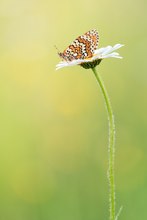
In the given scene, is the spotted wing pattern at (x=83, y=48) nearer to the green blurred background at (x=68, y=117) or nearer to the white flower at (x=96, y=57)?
the white flower at (x=96, y=57)

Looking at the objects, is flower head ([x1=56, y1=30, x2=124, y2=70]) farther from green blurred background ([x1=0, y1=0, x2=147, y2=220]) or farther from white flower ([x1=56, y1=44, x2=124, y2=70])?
green blurred background ([x1=0, y1=0, x2=147, y2=220])

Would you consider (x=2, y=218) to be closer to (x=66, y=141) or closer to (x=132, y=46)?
(x=66, y=141)

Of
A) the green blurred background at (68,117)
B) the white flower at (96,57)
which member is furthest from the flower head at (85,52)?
the green blurred background at (68,117)

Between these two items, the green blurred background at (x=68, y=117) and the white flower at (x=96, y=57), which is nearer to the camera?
the white flower at (x=96, y=57)

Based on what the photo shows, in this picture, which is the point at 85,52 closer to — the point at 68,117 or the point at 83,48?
the point at 83,48

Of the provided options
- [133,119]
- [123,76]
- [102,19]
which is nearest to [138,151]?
[133,119]

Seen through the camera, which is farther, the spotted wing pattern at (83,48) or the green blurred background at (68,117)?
the green blurred background at (68,117)
